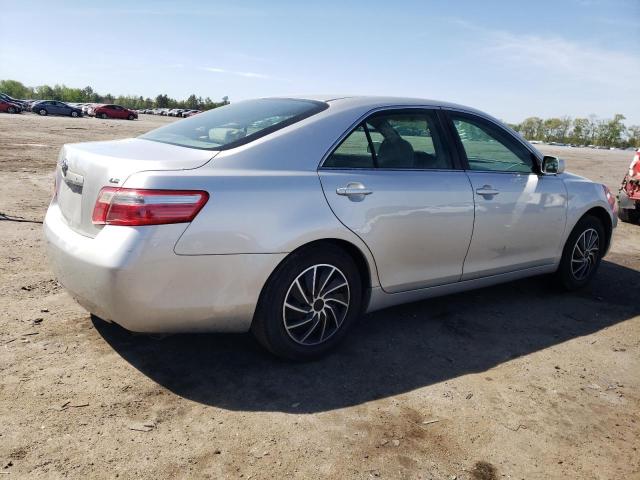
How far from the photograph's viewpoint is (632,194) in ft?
29.2

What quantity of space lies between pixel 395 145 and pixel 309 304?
1271 mm

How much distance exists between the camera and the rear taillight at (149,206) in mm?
2654

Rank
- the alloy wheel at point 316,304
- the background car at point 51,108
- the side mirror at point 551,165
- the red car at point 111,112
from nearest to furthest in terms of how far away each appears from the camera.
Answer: the alloy wheel at point 316,304 → the side mirror at point 551,165 → the background car at point 51,108 → the red car at point 111,112

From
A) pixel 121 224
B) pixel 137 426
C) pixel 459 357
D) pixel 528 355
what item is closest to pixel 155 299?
pixel 121 224

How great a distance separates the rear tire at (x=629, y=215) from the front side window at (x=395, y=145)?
6.80m

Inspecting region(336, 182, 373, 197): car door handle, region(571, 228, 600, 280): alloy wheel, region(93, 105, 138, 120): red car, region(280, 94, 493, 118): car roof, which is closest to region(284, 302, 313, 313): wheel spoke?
region(336, 182, 373, 197): car door handle

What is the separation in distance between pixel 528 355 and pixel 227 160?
7.87 feet

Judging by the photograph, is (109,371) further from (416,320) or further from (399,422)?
(416,320)

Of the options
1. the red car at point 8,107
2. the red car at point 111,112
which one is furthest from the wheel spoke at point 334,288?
the red car at point 111,112

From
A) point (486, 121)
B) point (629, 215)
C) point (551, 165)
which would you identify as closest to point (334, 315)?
point (486, 121)

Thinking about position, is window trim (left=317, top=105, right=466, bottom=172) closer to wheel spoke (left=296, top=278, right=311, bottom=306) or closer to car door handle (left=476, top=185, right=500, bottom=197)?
car door handle (left=476, top=185, right=500, bottom=197)

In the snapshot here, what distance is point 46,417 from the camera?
8.61ft

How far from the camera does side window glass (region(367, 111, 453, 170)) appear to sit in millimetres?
3602

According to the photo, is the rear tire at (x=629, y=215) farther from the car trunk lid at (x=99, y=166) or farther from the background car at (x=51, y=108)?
the background car at (x=51, y=108)
